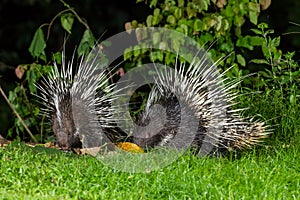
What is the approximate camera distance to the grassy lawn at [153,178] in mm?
3516


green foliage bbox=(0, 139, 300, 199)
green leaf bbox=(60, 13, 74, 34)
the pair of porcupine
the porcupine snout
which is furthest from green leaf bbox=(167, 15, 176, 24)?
green foliage bbox=(0, 139, 300, 199)

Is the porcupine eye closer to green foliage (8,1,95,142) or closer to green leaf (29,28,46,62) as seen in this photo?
green foliage (8,1,95,142)

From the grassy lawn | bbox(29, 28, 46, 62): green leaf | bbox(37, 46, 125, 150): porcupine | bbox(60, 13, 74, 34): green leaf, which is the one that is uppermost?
bbox(60, 13, 74, 34): green leaf

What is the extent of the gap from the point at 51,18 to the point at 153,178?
374cm

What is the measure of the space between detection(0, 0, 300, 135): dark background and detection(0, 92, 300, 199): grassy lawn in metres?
2.72

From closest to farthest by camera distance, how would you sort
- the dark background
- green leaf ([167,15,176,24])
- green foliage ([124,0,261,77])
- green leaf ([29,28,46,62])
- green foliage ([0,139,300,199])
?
green foliage ([0,139,300,199]), green foliage ([124,0,261,77]), green leaf ([167,15,176,24]), green leaf ([29,28,46,62]), the dark background

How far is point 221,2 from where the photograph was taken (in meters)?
6.04

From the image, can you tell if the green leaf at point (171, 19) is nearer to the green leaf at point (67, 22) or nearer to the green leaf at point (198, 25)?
the green leaf at point (198, 25)

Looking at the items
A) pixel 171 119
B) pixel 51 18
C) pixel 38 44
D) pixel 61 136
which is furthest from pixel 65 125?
pixel 51 18

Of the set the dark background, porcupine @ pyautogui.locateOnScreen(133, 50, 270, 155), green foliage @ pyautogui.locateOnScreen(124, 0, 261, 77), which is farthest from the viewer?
the dark background

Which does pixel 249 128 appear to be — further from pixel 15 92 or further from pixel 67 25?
pixel 15 92

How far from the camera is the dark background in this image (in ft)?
23.0

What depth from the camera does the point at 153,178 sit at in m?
→ 3.80

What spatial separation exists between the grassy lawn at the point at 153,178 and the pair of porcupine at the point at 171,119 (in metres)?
0.19
